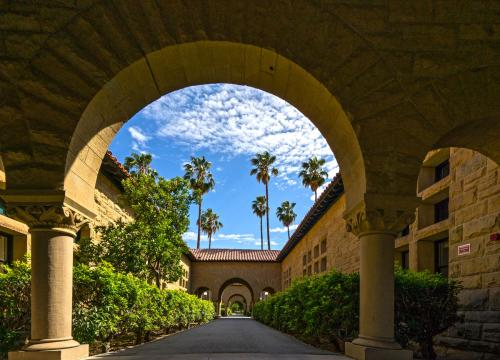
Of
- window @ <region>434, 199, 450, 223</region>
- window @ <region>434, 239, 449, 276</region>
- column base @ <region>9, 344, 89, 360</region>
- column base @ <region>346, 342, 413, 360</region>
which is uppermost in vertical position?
window @ <region>434, 199, 450, 223</region>

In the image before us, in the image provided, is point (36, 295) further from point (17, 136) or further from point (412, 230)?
point (412, 230)

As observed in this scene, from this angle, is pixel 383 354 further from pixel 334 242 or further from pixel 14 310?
pixel 334 242

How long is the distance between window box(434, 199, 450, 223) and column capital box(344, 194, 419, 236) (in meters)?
4.74

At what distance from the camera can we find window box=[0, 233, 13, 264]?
8.94 m

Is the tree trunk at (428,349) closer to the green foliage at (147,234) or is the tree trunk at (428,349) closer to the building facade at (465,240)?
the building facade at (465,240)

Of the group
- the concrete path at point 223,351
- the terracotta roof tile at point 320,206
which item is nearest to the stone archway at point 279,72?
the concrete path at point 223,351

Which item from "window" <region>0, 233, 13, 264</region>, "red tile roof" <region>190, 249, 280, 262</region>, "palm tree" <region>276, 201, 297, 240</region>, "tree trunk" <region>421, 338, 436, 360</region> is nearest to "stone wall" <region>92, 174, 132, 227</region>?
"window" <region>0, 233, 13, 264</region>

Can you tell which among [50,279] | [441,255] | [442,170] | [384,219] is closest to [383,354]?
[384,219]

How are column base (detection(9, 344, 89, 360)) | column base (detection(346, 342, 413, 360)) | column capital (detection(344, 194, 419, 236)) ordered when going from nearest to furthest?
column base (detection(9, 344, 89, 360))
column base (detection(346, 342, 413, 360))
column capital (detection(344, 194, 419, 236))

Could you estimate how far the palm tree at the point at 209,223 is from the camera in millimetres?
66438

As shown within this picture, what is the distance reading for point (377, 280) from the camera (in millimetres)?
5492

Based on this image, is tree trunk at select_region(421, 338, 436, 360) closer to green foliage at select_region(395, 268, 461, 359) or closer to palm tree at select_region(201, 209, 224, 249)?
green foliage at select_region(395, 268, 461, 359)

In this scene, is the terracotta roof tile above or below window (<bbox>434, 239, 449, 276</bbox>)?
above

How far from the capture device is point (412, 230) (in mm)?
10398
